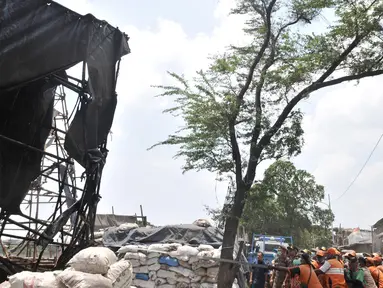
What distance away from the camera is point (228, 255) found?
8.40 meters

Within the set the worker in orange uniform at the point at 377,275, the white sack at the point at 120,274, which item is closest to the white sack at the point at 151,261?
the worker in orange uniform at the point at 377,275

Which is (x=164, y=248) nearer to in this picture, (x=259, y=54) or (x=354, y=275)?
(x=354, y=275)

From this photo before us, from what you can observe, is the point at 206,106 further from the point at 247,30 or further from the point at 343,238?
the point at 343,238

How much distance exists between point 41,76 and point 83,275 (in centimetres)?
261

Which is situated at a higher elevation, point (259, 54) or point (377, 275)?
point (259, 54)

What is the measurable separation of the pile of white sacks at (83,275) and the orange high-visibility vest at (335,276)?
4.37 meters

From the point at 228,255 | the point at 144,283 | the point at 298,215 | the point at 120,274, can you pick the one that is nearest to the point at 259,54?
the point at 228,255

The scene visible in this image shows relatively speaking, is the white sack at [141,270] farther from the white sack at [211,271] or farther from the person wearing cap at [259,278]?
the person wearing cap at [259,278]

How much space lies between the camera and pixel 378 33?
28.6 ft

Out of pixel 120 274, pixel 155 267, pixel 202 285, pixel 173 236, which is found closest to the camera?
pixel 120 274

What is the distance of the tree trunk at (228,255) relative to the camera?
807 centimetres

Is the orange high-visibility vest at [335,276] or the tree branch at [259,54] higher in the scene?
the tree branch at [259,54]

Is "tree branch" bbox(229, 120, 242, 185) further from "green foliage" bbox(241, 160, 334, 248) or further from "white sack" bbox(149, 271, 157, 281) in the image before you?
"green foliage" bbox(241, 160, 334, 248)

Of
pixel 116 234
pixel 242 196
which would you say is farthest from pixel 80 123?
pixel 116 234
